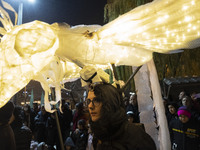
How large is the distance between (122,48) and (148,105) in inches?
75.0

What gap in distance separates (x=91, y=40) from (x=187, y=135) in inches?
134

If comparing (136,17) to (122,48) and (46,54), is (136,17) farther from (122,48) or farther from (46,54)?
(46,54)

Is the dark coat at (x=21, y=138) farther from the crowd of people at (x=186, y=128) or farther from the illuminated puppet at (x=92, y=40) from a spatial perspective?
the crowd of people at (x=186, y=128)

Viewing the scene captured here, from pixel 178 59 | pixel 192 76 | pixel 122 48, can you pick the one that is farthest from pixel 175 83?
pixel 122 48

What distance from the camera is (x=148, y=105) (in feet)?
12.1

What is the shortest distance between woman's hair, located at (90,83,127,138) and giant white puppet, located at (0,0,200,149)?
536mm

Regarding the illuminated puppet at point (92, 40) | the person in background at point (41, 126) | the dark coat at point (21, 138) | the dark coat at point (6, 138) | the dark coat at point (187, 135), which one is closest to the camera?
the illuminated puppet at point (92, 40)

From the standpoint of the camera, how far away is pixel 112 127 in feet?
5.54

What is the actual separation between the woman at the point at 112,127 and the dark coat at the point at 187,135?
2.78 metres

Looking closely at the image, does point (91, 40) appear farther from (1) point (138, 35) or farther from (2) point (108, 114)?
(2) point (108, 114)

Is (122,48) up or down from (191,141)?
up

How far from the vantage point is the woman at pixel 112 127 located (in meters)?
1.67

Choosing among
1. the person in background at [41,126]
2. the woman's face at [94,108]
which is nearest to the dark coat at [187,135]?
the woman's face at [94,108]

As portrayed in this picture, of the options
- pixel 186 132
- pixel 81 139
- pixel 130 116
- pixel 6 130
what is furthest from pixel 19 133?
pixel 186 132
